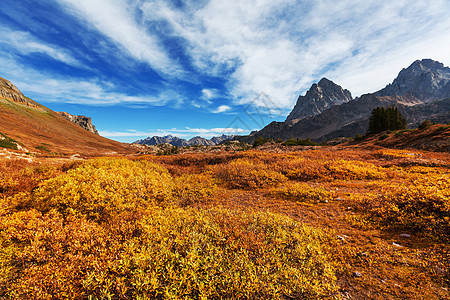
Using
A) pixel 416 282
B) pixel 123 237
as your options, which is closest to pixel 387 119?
pixel 416 282

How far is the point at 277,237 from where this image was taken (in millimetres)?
4590

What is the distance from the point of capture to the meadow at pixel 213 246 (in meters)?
3.13

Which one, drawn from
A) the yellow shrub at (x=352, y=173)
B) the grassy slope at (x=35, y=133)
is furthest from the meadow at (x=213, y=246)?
the grassy slope at (x=35, y=133)

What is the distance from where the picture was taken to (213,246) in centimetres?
392

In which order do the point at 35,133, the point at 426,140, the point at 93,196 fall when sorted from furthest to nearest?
the point at 35,133 < the point at 426,140 < the point at 93,196

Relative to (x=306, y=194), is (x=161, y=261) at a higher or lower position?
higher

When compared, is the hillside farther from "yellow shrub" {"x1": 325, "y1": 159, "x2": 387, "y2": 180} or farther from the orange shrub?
the orange shrub

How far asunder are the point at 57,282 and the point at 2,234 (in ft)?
8.73

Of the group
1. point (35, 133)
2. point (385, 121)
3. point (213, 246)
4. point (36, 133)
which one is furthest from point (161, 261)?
point (385, 121)

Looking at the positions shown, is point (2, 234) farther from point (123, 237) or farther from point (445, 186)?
point (445, 186)

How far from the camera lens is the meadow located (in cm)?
313

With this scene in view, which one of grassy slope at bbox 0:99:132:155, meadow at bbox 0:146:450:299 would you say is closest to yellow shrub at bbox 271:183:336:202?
meadow at bbox 0:146:450:299

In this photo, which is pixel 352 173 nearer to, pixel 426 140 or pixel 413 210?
pixel 413 210

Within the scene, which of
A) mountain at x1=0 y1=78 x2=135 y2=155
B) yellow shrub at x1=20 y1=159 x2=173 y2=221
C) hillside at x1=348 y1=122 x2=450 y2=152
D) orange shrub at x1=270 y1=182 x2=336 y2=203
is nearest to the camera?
yellow shrub at x1=20 y1=159 x2=173 y2=221
